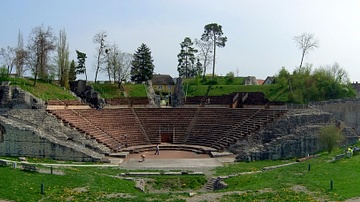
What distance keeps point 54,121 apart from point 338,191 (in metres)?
27.3

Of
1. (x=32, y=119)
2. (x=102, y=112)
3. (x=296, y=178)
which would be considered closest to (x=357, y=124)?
(x=296, y=178)

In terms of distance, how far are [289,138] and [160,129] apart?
15.3 meters

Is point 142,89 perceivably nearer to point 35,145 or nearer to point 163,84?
point 163,84

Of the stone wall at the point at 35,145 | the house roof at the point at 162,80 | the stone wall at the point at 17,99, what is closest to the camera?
the stone wall at the point at 35,145

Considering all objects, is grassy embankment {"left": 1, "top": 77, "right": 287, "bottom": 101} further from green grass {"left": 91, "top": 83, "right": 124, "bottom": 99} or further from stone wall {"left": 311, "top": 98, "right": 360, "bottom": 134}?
stone wall {"left": 311, "top": 98, "right": 360, "bottom": 134}

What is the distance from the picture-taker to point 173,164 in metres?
32.2

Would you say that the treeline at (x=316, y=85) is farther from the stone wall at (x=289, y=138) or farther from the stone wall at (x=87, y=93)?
the stone wall at (x=87, y=93)

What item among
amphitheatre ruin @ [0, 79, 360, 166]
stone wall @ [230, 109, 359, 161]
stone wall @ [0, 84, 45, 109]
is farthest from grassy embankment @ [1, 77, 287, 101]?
stone wall @ [230, 109, 359, 161]

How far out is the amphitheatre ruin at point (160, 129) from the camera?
110 ft

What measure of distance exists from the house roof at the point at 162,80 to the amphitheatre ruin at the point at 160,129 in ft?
65.0

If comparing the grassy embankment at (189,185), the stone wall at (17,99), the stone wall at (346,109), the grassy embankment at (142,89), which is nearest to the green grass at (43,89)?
the grassy embankment at (142,89)

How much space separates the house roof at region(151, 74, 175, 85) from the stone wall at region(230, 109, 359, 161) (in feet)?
111

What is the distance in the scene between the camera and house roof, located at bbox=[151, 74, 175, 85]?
70.7 meters

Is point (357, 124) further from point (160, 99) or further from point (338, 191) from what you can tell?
point (160, 99)
